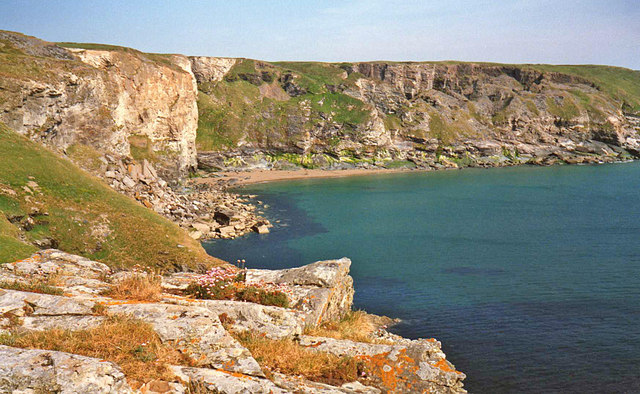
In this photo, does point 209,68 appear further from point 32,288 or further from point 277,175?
point 32,288

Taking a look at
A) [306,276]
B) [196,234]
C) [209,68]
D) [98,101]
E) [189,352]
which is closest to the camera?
[189,352]

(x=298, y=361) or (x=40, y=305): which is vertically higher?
(x=40, y=305)

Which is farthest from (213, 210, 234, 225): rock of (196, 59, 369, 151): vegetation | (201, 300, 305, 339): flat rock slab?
(196, 59, 369, 151): vegetation

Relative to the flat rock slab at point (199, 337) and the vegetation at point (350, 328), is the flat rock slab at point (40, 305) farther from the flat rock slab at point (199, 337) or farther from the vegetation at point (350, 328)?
the vegetation at point (350, 328)

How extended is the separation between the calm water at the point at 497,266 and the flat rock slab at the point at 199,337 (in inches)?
Answer: 740

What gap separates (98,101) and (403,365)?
228ft

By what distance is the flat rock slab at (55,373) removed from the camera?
6945 millimetres

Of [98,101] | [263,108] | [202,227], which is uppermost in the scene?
[263,108]

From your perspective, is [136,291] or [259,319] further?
[136,291]

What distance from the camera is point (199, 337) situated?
9.82 meters

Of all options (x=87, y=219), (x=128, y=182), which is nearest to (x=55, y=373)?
(x=87, y=219)

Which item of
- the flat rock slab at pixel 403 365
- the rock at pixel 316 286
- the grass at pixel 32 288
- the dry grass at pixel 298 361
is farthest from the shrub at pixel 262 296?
the grass at pixel 32 288

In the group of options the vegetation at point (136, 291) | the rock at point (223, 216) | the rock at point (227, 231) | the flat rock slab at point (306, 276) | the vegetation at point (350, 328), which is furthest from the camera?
the rock at point (223, 216)

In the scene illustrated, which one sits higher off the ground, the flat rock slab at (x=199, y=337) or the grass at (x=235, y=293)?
the flat rock slab at (x=199, y=337)
